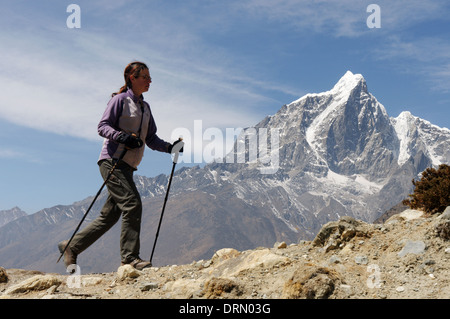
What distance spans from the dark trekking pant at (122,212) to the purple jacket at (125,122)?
0.20 meters

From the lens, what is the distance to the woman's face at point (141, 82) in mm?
9000

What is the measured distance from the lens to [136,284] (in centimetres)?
761

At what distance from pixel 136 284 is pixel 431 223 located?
5393 mm

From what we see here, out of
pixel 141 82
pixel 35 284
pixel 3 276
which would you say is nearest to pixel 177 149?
pixel 141 82

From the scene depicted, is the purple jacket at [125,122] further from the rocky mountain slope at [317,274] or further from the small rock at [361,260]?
the small rock at [361,260]

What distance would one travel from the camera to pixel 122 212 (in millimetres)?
8664

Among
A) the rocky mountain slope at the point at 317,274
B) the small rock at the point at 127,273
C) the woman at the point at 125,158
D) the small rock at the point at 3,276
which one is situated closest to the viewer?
the rocky mountain slope at the point at 317,274

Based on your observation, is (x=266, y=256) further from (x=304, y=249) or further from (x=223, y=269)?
(x=304, y=249)

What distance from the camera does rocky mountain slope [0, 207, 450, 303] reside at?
6.08 meters

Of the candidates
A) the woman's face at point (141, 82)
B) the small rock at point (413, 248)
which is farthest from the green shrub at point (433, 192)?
the woman's face at point (141, 82)

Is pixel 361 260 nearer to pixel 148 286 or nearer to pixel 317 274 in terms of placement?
pixel 317 274

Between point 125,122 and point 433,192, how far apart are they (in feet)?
22.3

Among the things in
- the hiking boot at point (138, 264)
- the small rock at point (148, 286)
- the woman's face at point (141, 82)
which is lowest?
the small rock at point (148, 286)

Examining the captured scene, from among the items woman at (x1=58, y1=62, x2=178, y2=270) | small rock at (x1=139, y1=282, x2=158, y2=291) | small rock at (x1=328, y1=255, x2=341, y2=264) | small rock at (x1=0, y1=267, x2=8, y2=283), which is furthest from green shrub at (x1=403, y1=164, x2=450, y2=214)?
small rock at (x1=0, y1=267, x2=8, y2=283)
